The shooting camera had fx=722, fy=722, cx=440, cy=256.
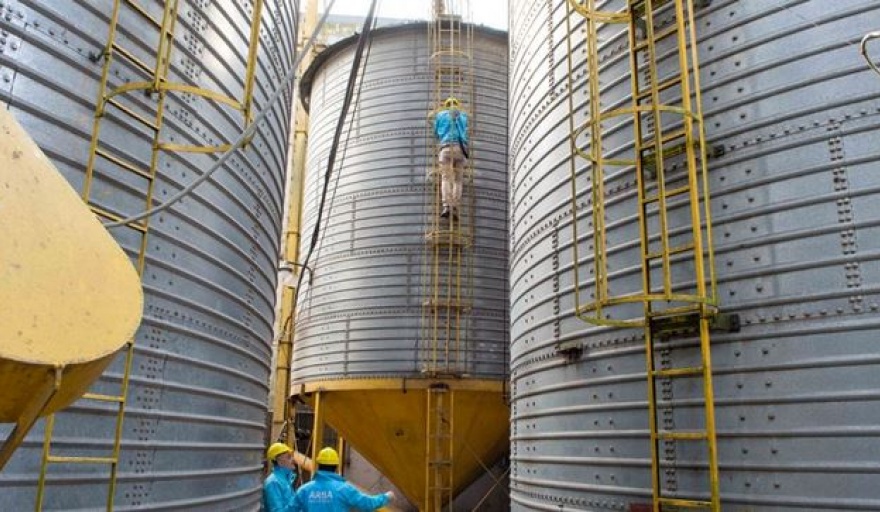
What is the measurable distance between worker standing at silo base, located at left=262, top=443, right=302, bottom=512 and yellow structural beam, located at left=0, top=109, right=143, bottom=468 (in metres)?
4.48

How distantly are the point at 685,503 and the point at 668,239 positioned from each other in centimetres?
188

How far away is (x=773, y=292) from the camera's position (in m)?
4.78

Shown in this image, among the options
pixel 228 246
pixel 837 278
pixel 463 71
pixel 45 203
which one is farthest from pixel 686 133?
pixel 463 71

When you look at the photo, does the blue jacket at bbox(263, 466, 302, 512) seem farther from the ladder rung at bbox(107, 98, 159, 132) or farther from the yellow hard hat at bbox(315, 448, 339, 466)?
the ladder rung at bbox(107, 98, 159, 132)

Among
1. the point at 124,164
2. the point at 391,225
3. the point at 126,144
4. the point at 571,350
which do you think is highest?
the point at 391,225

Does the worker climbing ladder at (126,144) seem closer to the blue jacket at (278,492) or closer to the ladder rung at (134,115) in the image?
the ladder rung at (134,115)

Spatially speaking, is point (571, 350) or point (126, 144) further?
point (571, 350)

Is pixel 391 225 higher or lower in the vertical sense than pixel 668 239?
higher

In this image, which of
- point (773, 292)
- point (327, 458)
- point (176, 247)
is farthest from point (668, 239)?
point (176, 247)

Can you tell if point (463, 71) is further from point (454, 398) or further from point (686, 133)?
point (686, 133)

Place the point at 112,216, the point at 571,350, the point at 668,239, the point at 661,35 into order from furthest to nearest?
the point at 571,350 → the point at 661,35 → the point at 668,239 → the point at 112,216

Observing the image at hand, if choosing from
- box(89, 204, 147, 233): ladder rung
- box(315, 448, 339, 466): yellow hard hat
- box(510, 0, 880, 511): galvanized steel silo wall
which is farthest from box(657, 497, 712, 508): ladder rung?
box(89, 204, 147, 233): ladder rung

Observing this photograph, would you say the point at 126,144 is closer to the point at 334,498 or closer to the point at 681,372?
the point at 334,498

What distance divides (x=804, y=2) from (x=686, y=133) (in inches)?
48.4
